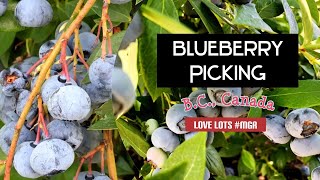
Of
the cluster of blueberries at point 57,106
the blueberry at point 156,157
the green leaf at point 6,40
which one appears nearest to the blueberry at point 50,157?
the cluster of blueberries at point 57,106

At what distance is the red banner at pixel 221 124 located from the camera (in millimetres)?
690

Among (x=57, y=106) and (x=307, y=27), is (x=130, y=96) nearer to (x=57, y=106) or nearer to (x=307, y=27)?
(x=57, y=106)

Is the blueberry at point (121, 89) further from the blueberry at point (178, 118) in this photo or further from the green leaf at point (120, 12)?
the green leaf at point (120, 12)

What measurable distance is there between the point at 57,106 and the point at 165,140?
0.14 meters

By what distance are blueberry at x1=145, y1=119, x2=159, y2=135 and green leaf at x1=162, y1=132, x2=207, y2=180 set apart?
17cm

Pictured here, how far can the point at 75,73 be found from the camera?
0.72 metres

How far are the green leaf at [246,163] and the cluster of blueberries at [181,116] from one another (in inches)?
24.3

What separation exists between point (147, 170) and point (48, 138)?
17cm

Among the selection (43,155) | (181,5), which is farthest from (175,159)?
(181,5)

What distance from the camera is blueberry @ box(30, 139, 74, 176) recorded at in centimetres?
69

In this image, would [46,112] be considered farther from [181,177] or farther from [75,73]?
[181,177]

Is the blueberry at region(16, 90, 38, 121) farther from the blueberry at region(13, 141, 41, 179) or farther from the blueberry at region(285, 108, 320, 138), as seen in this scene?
the blueberry at region(285, 108, 320, 138)

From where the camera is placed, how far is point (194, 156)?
1.90 ft

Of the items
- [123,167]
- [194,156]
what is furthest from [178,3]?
[123,167]
